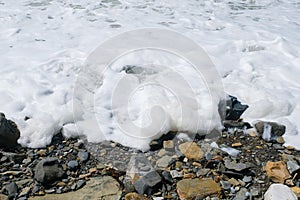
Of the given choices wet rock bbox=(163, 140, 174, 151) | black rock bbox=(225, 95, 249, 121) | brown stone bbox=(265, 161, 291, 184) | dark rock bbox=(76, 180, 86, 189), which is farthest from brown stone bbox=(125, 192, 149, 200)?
black rock bbox=(225, 95, 249, 121)

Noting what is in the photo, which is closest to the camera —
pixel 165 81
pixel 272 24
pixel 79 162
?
pixel 79 162

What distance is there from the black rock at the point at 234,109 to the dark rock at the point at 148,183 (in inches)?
39.8

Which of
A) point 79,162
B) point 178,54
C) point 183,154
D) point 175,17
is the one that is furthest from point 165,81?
point 175,17

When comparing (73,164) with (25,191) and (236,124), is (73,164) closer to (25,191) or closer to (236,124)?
(25,191)

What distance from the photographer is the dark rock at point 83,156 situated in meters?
2.43

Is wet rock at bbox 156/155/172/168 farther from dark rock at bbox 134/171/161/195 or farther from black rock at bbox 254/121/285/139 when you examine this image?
black rock at bbox 254/121/285/139

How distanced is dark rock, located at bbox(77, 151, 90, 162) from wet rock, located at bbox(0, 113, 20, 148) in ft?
1.69

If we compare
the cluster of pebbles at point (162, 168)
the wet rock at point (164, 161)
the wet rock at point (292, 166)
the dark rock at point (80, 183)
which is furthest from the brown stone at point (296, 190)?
the dark rock at point (80, 183)

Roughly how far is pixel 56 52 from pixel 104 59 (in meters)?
0.73

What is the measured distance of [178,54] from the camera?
414 cm

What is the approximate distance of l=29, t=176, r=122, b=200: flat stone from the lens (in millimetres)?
2111

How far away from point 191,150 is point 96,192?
2.61 feet

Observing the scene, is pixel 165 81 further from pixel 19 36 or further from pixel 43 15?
pixel 43 15

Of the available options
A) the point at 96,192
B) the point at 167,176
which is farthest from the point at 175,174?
the point at 96,192
